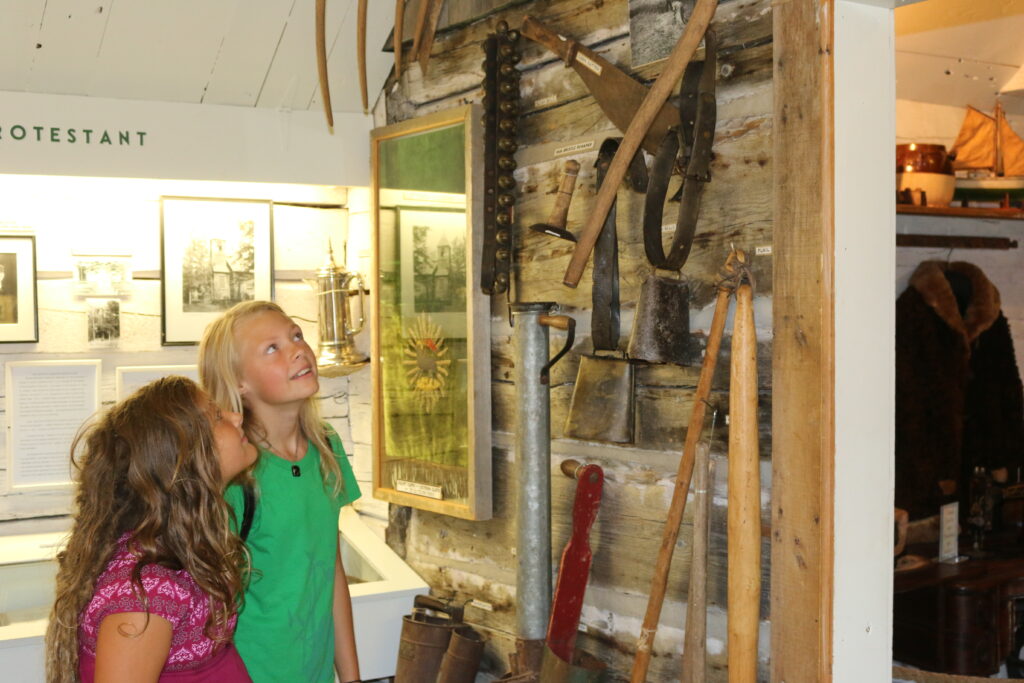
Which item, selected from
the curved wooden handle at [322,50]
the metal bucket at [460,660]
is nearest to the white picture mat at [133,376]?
A: the curved wooden handle at [322,50]

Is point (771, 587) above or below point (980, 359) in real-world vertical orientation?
below

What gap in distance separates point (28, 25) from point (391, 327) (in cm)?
131

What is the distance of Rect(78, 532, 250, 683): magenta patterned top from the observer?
1552mm

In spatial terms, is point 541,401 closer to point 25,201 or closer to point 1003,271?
point 25,201

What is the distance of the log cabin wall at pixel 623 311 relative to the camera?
7.06 feet

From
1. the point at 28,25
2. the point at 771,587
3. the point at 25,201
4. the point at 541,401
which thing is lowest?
the point at 771,587

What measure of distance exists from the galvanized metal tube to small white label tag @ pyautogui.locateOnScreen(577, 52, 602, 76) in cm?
56

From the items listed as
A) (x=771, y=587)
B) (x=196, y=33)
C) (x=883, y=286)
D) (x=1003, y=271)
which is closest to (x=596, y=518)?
(x=771, y=587)

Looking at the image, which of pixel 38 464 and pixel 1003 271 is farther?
pixel 1003 271

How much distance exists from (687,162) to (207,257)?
1.88 meters

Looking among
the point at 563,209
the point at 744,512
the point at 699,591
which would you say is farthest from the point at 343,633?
the point at 563,209

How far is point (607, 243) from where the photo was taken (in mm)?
2408

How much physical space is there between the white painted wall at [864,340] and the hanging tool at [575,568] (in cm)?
61

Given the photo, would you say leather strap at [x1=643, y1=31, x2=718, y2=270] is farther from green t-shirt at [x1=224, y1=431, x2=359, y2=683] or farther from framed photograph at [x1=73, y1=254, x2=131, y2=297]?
framed photograph at [x1=73, y1=254, x2=131, y2=297]
